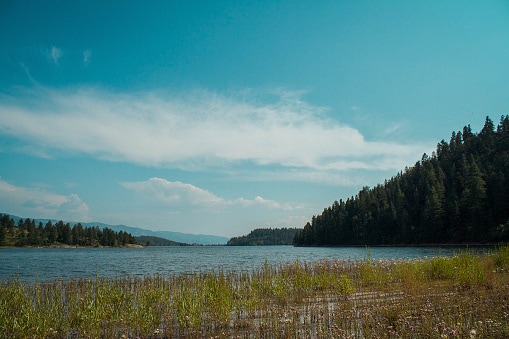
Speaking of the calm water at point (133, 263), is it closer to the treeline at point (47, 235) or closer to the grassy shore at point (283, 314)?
the grassy shore at point (283, 314)

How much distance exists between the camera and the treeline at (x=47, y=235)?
167 m

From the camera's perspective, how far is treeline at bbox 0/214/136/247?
549 ft

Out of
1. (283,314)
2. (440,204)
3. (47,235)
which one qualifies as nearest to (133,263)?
(283,314)

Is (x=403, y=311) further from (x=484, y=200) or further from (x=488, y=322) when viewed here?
(x=484, y=200)

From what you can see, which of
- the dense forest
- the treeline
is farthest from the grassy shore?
the treeline

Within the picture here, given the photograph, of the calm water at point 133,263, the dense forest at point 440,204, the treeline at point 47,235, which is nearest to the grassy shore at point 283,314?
the calm water at point 133,263

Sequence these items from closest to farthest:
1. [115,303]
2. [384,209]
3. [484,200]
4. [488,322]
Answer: [488,322] < [115,303] < [484,200] < [384,209]

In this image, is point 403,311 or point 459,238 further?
point 459,238

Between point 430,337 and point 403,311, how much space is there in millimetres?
2644

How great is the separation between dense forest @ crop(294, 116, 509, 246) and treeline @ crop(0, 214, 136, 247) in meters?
119

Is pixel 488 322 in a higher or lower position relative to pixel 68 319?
higher

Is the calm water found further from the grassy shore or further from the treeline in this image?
the treeline

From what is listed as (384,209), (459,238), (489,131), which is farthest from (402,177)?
(459,238)

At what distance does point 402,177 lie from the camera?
159 meters
